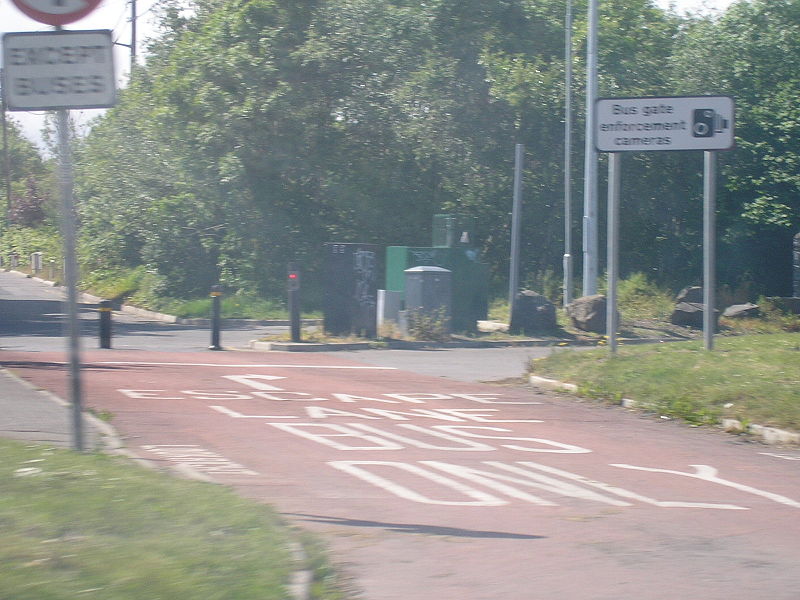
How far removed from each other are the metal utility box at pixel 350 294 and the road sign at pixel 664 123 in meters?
7.76

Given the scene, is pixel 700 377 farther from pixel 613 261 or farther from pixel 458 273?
pixel 458 273

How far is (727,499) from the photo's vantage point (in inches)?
291

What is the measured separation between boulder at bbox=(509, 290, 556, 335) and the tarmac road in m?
9.63

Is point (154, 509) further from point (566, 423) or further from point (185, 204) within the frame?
point (185, 204)

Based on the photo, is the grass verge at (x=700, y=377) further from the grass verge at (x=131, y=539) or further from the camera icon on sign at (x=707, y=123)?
Result: the grass verge at (x=131, y=539)

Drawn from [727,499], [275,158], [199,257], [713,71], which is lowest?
[727,499]

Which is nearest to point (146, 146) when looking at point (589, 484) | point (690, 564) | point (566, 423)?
point (566, 423)

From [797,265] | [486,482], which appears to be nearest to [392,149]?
[797,265]

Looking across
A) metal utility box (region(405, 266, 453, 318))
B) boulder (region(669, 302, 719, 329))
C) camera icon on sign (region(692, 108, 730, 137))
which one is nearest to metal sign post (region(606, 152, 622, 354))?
camera icon on sign (region(692, 108, 730, 137))

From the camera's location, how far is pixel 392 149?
3198cm

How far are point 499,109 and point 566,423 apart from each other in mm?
22666

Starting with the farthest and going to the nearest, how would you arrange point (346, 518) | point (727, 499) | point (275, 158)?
point (275, 158), point (727, 499), point (346, 518)

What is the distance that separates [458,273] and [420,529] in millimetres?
17492

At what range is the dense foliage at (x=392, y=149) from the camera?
3016 cm
